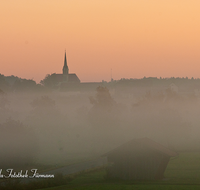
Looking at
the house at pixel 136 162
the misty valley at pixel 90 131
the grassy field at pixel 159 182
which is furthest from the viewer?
the misty valley at pixel 90 131

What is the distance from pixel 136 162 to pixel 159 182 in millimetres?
3292

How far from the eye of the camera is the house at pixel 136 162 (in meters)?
35.6

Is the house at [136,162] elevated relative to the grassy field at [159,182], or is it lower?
elevated

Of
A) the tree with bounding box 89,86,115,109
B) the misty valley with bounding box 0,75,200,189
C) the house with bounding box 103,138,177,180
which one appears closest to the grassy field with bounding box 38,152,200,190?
the house with bounding box 103,138,177,180

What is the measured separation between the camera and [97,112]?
278 ft

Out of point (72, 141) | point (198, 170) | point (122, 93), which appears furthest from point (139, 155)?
point (122, 93)

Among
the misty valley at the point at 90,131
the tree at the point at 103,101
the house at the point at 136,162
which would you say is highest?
the tree at the point at 103,101

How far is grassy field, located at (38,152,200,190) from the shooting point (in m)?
31.4

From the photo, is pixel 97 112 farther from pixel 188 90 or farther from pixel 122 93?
pixel 188 90

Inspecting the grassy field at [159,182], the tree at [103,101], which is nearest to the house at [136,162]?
the grassy field at [159,182]

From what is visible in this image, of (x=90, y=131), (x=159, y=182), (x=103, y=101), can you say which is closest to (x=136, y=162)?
(x=159, y=182)

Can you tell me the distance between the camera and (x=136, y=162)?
1421 inches

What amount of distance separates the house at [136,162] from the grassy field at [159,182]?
146 centimetres

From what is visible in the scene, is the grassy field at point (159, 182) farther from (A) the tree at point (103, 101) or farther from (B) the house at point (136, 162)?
(A) the tree at point (103, 101)
